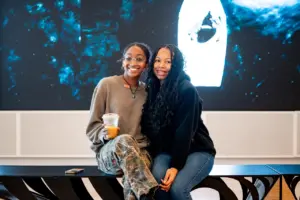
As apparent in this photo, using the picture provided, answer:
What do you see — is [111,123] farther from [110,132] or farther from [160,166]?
[160,166]

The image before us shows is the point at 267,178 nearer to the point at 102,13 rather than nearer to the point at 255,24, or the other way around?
the point at 255,24

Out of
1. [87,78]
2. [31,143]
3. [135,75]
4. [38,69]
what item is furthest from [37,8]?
[135,75]

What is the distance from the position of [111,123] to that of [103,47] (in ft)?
7.74

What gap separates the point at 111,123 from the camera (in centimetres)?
214

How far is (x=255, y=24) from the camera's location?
14.4ft

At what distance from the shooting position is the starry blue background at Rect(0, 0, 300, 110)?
4.34 meters

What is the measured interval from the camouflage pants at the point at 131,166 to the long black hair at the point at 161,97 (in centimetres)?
21

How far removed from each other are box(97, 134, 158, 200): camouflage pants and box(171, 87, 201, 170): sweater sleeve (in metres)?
0.19

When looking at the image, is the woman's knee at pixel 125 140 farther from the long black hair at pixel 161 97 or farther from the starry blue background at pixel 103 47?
the starry blue background at pixel 103 47

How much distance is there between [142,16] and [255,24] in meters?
1.33

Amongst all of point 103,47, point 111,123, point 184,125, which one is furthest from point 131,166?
point 103,47

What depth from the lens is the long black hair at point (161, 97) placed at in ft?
7.25

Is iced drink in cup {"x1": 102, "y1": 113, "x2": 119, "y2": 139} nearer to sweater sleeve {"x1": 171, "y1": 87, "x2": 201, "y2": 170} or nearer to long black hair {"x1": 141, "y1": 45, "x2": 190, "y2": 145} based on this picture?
long black hair {"x1": 141, "y1": 45, "x2": 190, "y2": 145}

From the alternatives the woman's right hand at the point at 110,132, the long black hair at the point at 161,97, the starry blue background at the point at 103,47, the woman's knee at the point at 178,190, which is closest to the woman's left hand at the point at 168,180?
the woman's knee at the point at 178,190
